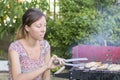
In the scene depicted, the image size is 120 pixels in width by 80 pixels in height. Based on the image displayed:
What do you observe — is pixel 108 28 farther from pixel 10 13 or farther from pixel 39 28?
pixel 39 28

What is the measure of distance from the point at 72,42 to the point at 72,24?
1.13ft

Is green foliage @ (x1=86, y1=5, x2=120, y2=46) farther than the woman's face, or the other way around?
green foliage @ (x1=86, y1=5, x2=120, y2=46)

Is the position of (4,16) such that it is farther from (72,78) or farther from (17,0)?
(72,78)

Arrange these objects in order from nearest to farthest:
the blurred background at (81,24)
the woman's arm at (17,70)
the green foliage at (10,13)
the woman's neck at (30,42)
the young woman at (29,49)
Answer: the woman's arm at (17,70), the young woman at (29,49), the woman's neck at (30,42), the green foliage at (10,13), the blurred background at (81,24)

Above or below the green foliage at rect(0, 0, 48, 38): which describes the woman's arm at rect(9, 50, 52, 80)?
below

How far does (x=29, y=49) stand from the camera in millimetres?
2457

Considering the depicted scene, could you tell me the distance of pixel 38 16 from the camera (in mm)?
2355

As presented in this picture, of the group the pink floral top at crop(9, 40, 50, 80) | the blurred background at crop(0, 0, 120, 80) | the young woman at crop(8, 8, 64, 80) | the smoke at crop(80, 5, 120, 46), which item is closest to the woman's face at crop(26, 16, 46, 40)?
the young woman at crop(8, 8, 64, 80)

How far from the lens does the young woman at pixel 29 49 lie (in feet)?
7.54

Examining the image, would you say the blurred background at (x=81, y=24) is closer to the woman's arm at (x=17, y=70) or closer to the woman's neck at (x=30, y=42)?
the woman's neck at (x=30, y=42)

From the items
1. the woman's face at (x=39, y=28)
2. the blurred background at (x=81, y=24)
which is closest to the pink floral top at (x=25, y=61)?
the woman's face at (x=39, y=28)

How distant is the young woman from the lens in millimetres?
2297

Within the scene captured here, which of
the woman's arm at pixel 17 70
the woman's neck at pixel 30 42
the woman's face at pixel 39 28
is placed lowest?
the woman's arm at pixel 17 70

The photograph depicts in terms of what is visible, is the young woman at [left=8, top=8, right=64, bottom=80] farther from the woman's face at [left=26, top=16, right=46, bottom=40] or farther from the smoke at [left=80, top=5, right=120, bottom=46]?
the smoke at [left=80, top=5, right=120, bottom=46]
